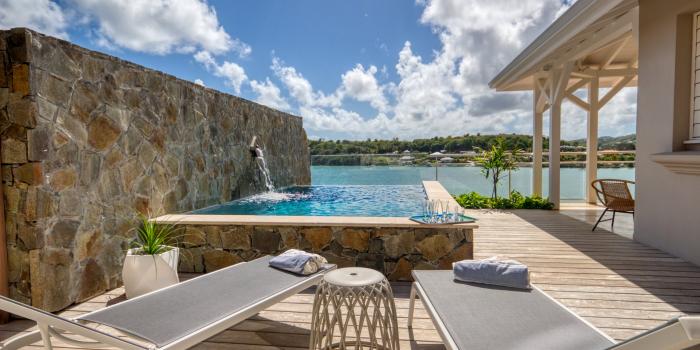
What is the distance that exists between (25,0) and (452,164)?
800 cm

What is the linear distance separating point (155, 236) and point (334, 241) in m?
1.70

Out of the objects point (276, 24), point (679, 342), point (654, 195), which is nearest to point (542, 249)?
point (654, 195)

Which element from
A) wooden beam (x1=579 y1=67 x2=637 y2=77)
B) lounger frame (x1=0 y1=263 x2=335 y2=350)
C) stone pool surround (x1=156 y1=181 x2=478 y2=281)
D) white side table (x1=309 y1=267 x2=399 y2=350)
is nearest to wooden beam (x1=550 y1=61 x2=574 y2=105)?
wooden beam (x1=579 y1=67 x2=637 y2=77)

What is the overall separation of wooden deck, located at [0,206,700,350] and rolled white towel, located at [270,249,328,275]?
363 mm

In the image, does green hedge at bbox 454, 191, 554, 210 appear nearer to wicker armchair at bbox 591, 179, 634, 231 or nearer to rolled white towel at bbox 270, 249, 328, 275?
wicker armchair at bbox 591, 179, 634, 231

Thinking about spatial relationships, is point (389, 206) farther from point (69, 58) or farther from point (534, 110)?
point (69, 58)

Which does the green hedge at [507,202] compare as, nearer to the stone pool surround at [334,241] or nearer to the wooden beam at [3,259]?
the stone pool surround at [334,241]

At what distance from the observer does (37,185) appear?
108 inches

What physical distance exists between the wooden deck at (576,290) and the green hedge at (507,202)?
2.17 m

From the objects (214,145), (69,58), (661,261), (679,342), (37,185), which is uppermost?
(69,58)

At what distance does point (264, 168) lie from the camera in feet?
27.9

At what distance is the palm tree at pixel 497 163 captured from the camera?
25.7ft

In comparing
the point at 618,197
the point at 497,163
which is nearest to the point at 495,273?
the point at 618,197

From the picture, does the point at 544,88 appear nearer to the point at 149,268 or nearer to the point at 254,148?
the point at 254,148
